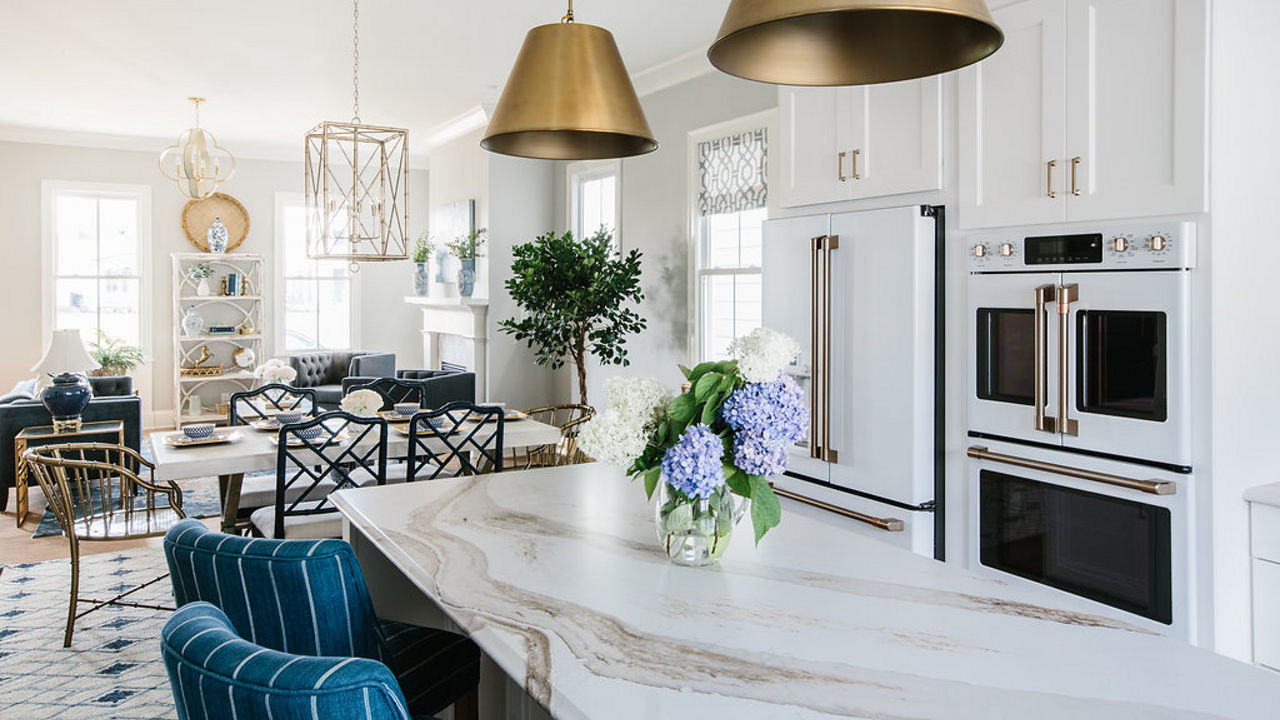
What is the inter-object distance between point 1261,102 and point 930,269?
0.99 meters

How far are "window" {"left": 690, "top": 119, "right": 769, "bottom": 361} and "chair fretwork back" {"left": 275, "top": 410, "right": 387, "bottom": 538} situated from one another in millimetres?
2027

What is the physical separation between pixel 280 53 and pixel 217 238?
153 inches

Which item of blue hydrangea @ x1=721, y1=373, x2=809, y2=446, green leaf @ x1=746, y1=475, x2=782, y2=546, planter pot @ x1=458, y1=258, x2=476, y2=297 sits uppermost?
planter pot @ x1=458, y1=258, x2=476, y2=297

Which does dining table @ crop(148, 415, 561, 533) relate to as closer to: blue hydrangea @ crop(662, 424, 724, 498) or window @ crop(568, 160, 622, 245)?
window @ crop(568, 160, 622, 245)

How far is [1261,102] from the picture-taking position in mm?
2264

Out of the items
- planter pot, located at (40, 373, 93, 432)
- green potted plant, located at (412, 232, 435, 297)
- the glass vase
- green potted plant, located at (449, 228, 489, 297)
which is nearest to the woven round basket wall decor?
green potted plant, located at (412, 232, 435, 297)

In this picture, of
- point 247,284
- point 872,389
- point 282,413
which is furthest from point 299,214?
point 872,389

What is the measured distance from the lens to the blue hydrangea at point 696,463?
4.69 ft

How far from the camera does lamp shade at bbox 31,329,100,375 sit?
19.0 ft

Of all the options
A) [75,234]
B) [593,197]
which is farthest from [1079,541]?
[75,234]

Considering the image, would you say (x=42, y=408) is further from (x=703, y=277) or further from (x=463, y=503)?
(x=463, y=503)

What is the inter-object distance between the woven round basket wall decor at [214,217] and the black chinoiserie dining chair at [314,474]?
5.58 m

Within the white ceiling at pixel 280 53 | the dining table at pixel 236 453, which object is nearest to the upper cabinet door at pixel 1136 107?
the white ceiling at pixel 280 53

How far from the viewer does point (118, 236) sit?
8312 millimetres
